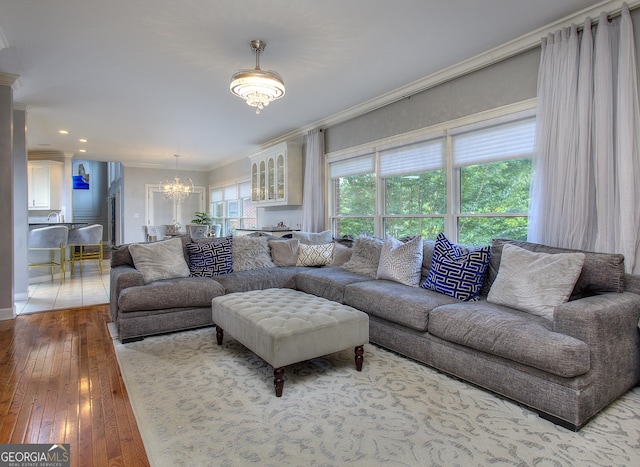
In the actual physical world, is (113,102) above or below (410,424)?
above

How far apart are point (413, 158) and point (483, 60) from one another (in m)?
1.19

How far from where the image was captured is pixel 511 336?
79.5 inches

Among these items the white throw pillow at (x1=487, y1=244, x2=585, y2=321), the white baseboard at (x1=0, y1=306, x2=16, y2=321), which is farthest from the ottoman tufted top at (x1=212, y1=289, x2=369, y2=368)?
the white baseboard at (x1=0, y1=306, x2=16, y2=321)

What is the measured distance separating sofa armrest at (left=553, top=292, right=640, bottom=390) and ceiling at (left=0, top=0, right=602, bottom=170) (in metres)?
2.07

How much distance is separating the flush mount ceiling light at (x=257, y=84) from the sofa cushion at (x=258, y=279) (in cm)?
178

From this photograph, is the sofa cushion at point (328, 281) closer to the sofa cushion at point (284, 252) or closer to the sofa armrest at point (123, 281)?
the sofa cushion at point (284, 252)

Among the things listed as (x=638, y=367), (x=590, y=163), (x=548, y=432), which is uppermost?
(x=590, y=163)

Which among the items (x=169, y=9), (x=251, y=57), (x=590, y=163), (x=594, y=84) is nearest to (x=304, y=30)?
(x=251, y=57)

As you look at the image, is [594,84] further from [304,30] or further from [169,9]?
[169,9]

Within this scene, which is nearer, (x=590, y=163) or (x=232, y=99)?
(x=590, y=163)

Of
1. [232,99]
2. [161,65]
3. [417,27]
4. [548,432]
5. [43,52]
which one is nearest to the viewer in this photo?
[548,432]

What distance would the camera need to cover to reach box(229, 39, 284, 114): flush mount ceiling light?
2.84 m

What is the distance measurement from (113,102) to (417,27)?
3.81 meters

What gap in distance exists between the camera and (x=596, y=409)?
189 centimetres
